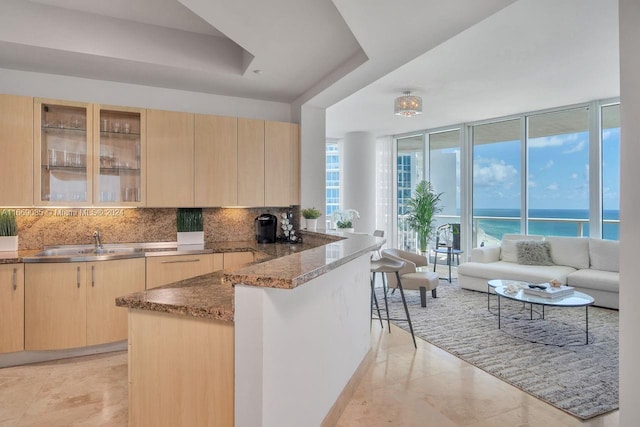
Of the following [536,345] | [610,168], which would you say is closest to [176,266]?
[536,345]

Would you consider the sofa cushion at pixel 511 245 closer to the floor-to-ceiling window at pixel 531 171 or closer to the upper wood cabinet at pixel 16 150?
the floor-to-ceiling window at pixel 531 171

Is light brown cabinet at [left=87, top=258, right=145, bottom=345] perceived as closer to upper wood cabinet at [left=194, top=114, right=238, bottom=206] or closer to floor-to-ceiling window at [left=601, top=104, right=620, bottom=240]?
upper wood cabinet at [left=194, top=114, right=238, bottom=206]

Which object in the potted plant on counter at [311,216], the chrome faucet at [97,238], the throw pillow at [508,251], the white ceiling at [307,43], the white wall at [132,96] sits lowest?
the throw pillow at [508,251]

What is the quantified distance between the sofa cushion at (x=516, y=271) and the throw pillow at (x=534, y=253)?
0.33 feet

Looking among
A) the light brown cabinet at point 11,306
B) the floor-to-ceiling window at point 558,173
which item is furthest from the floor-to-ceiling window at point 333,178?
the light brown cabinet at point 11,306

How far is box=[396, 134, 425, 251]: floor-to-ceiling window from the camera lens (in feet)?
26.2

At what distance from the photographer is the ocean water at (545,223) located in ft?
17.8

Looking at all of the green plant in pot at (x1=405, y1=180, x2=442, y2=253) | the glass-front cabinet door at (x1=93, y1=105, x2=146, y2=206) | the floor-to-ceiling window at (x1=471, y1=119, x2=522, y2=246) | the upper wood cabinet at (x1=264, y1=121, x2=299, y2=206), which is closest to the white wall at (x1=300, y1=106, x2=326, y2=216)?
the upper wood cabinet at (x1=264, y1=121, x2=299, y2=206)

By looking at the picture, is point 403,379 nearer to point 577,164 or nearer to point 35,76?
point 35,76

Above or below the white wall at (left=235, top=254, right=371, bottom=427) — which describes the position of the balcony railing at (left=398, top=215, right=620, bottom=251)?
above

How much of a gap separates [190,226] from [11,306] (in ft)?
5.28

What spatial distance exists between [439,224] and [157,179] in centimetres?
587

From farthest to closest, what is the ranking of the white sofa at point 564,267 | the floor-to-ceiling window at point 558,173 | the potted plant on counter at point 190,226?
the floor-to-ceiling window at point 558,173
the white sofa at point 564,267
the potted plant on counter at point 190,226

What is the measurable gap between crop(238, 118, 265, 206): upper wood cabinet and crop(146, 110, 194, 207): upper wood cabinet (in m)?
0.52
